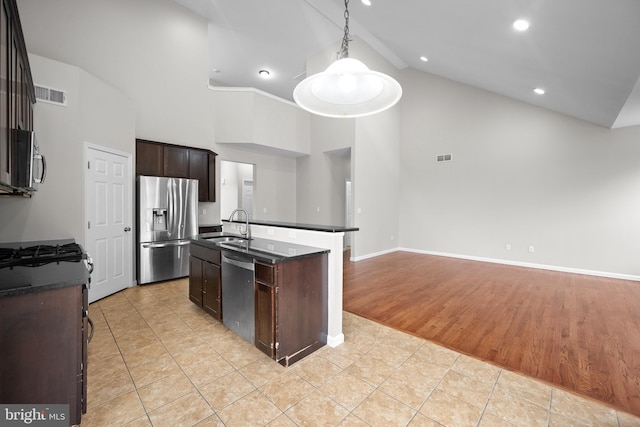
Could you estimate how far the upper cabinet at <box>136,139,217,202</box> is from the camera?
454cm

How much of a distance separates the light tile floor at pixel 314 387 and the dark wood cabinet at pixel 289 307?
0.44 feet

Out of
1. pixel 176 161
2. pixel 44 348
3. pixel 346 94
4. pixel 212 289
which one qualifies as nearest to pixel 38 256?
pixel 44 348

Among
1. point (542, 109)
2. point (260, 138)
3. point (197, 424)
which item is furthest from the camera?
point (260, 138)

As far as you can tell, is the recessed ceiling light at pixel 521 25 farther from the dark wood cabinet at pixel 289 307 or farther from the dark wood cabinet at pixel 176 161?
the dark wood cabinet at pixel 176 161

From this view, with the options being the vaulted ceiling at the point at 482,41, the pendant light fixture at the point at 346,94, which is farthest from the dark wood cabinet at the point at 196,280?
the vaulted ceiling at the point at 482,41

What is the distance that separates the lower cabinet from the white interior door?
1.45 metres

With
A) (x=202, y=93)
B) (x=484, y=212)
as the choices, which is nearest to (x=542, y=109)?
(x=484, y=212)

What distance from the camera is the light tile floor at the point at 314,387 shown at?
1652 mm

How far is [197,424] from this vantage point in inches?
62.5

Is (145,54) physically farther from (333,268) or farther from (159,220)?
A: (333,268)

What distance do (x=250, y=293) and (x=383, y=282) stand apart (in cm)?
285

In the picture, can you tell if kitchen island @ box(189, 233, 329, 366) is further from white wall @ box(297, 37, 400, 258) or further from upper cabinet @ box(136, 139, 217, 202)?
white wall @ box(297, 37, 400, 258)

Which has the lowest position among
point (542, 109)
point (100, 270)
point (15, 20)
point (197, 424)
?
point (197, 424)

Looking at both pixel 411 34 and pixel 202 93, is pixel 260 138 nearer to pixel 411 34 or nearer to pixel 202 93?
pixel 202 93
